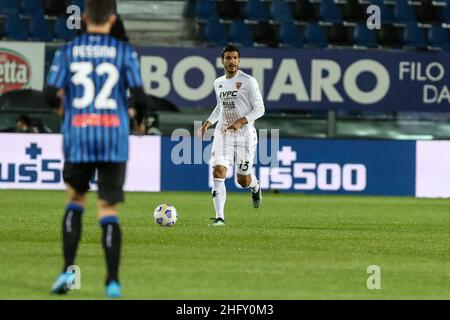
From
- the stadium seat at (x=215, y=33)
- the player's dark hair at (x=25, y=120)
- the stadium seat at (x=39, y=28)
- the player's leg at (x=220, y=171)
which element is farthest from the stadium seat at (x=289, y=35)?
the player's leg at (x=220, y=171)

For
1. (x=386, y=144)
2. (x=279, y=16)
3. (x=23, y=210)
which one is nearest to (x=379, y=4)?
(x=279, y=16)

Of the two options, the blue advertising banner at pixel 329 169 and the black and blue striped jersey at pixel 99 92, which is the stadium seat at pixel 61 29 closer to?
the blue advertising banner at pixel 329 169

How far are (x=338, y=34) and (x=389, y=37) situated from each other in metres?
1.11

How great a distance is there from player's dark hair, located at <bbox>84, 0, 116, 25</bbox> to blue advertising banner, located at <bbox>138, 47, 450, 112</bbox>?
15.7 metres

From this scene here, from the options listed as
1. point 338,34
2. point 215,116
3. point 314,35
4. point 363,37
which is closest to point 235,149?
point 215,116

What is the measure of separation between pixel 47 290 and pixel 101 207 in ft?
2.28

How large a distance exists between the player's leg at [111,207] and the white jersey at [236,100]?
7259 millimetres

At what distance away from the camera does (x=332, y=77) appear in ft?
79.5

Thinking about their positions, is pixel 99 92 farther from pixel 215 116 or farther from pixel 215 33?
pixel 215 33

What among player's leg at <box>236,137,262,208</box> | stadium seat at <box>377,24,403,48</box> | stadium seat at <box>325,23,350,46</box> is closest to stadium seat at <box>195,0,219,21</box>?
stadium seat at <box>325,23,350,46</box>

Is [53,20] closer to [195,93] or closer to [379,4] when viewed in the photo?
[195,93]

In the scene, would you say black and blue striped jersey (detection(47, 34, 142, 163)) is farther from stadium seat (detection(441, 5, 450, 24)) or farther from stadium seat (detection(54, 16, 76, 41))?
stadium seat (detection(441, 5, 450, 24))

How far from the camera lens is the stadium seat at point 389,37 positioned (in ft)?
86.3
